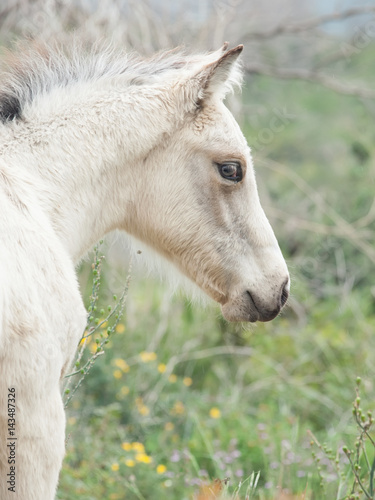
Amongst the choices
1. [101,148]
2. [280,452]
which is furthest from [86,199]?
[280,452]

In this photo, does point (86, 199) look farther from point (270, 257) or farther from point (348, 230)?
point (348, 230)

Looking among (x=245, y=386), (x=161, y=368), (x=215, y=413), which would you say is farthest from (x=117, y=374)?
(x=245, y=386)

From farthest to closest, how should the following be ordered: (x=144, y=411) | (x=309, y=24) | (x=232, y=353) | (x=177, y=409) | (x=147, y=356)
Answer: (x=309, y=24)
(x=232, y=353)
(x=147, y=356)
(x=177, y=409)
(x=144, y=411)

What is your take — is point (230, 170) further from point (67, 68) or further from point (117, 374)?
point (117, 374)

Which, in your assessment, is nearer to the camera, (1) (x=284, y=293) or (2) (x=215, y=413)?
(1) (x=284, y=293)

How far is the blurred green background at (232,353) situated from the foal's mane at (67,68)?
81 centimetres

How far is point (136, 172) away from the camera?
2582mm

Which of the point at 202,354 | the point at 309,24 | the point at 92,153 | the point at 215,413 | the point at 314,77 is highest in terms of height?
the point at 92,153

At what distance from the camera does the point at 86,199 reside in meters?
2.48

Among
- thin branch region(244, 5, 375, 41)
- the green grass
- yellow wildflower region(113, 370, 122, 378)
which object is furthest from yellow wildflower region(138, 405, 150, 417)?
thin branch region(244, 5, 375, 41)

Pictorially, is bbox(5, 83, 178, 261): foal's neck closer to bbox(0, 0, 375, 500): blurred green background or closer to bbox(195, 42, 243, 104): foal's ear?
bbox(195, 42, 243, 104): foal's ear

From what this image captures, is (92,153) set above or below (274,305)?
above

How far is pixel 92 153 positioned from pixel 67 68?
0.41 m

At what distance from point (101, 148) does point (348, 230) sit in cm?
416
